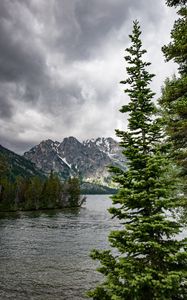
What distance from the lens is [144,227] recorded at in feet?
40.6

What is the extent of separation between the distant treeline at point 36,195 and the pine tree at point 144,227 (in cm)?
12141

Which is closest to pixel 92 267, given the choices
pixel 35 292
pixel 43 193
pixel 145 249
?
pixel 35 292

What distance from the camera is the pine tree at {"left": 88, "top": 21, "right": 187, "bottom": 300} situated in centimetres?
1196

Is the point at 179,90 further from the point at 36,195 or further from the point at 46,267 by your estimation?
the point at 36,195

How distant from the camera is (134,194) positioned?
41.9ft

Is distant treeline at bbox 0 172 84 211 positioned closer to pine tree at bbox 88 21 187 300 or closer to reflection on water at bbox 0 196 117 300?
reflection on water at bbox 0 196 117 300

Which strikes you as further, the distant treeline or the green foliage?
the distant treeline

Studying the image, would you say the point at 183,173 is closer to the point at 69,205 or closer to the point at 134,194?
the point at 134,194

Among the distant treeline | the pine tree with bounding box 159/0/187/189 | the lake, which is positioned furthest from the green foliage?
the distant treeline

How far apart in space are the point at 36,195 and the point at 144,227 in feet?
439

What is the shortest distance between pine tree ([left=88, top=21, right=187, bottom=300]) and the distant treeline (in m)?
121

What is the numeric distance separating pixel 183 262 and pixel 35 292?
1747 centimetres

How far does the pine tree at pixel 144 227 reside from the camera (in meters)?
12.0

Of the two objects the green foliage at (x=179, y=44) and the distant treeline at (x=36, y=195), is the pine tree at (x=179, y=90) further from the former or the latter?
the distant treeline at (x=36, y=195)
